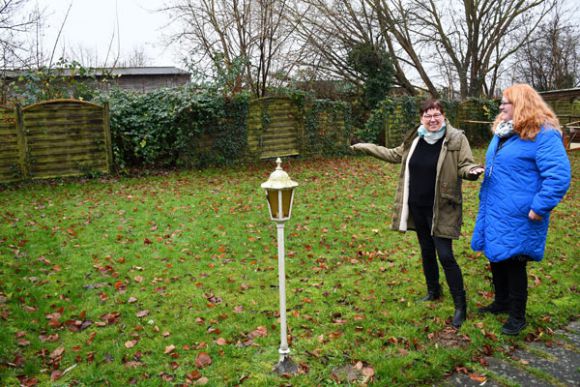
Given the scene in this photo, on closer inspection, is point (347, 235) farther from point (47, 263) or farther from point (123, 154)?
point (123, 154)

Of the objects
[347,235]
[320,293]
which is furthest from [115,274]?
[347,235]

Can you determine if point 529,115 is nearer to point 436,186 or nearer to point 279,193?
point 436,186

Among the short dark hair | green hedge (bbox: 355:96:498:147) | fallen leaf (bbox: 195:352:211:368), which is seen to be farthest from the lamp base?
green hedge (bbox: 355:96:498:147)

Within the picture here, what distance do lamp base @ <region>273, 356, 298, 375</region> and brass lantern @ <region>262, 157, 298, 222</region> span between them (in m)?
1.07

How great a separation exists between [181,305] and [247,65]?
10.9 meters

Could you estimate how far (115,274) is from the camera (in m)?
5.16

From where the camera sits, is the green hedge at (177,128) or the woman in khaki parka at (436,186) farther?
the green hedge at (177,128)

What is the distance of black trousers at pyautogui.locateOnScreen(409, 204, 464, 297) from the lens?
12.7ft

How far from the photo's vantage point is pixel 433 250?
4160 mm

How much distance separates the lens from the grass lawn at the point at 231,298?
343cm

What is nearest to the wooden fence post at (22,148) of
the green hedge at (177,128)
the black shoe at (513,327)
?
the green hedge at (177,128)

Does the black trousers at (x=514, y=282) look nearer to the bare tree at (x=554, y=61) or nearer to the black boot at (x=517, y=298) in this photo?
the black boot at (x=517, y=298)

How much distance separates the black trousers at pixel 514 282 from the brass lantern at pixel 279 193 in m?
1.87

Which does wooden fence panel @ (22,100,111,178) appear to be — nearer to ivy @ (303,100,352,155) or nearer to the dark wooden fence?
the dark wooden fence
